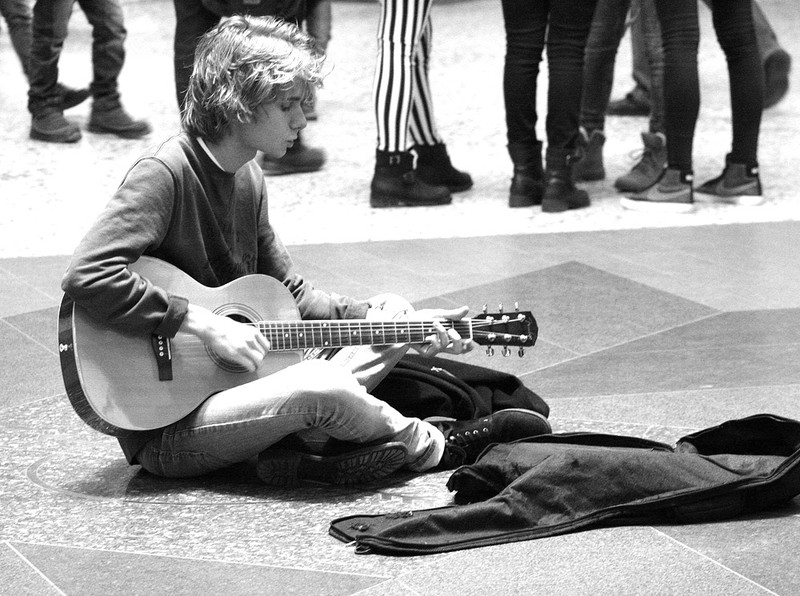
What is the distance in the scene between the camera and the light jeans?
8.82 feet

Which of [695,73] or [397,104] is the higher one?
[695,73]

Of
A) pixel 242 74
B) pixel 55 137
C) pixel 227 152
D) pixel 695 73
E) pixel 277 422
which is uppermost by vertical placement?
pixel 242 74

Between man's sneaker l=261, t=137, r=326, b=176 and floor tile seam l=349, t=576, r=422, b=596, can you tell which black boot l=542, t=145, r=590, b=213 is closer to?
man's sneaker l=261, t=137, r=326, b=176

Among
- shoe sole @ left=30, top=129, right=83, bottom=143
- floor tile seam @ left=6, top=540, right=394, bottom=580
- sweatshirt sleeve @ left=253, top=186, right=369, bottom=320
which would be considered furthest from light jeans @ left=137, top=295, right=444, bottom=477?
shoe sole @ left=30, top=129, right=83, bottom=143

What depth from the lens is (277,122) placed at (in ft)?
9.18

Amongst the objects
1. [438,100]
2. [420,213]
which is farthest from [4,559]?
[438,100]

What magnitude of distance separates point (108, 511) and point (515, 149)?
2.99 m

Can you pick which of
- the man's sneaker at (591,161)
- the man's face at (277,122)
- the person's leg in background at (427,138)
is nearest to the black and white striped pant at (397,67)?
the person's leg in background at (427,138)

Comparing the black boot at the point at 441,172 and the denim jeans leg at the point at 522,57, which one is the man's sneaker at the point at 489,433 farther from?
the black boot at the point at 441,172

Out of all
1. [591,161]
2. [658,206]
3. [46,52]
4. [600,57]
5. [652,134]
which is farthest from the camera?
[46,52]

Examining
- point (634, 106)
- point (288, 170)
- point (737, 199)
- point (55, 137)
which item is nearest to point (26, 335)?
point (288, 170)

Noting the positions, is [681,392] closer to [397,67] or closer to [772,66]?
[397,67]

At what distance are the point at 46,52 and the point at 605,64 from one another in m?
2.70

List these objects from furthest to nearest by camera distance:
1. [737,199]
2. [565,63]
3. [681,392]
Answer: [737,199], [565,63], [681,392]
